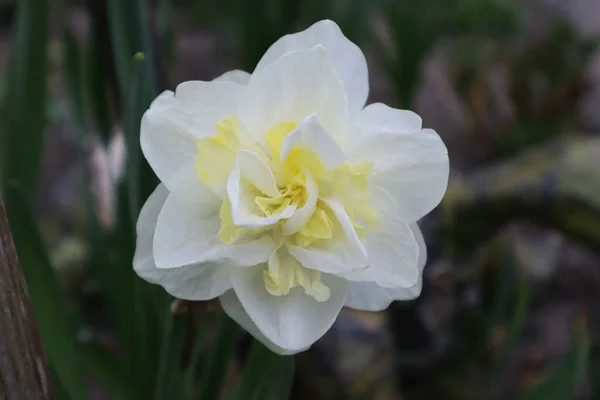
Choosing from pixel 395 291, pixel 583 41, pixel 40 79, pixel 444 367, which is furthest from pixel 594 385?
pixel 583 41

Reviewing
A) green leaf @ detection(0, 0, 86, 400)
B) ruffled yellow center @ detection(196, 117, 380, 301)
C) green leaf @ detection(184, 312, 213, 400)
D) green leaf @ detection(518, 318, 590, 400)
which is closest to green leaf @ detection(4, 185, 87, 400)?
green leaf @ detection(0, 0, 86, 400)

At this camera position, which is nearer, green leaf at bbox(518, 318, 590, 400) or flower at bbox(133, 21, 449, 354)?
flower at bbox(133, 21, 449, 354)

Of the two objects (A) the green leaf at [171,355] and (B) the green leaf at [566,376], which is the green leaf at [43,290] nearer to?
(A) the green leaf at [171,355]

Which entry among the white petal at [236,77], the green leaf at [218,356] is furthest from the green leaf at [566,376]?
the white petal at [236,77]

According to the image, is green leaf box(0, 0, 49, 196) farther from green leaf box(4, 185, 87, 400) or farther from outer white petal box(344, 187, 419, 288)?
outer white petal box(344, 187, 419, 288)

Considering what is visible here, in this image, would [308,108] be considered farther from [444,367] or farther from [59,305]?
[444,367]

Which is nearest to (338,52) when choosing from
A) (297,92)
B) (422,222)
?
(297,92)
